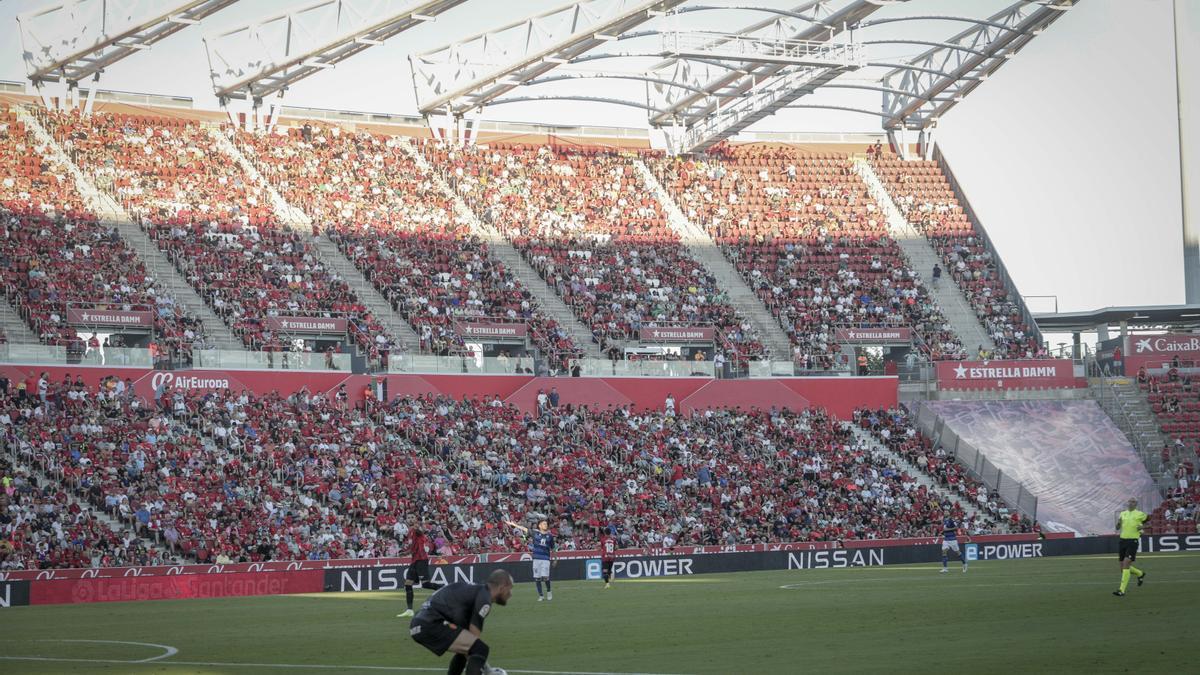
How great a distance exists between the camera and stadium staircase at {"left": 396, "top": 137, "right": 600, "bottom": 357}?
59.2 meters

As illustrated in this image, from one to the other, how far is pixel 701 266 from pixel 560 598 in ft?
115

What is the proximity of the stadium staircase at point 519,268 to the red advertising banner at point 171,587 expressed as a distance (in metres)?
23.1

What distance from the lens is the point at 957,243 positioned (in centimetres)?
7038

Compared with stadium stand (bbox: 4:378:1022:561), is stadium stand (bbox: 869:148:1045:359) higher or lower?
higher

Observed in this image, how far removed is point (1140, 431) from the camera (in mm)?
58812

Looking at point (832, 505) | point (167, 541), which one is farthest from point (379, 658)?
point (832, 505)

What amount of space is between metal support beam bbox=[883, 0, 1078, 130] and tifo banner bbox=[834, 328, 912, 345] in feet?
41.1

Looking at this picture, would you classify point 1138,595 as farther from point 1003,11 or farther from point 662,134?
point 662,134

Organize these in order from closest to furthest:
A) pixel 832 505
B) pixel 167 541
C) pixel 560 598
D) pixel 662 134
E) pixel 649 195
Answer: pixel 560 598, pixel 167 541, pixel 832 505, pixel 649 195, pixel 662 134

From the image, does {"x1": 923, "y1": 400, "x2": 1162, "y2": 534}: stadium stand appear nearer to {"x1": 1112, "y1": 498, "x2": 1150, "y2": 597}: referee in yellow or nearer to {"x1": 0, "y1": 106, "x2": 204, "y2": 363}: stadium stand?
{"x1": 1112, "y1": 498, "x2": 1150, "y2": 597}: referee in yellow

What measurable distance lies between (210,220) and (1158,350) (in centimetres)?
4038

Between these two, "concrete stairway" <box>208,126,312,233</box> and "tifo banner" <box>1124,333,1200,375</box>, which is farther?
"tifo banner" <box>1124,333,1200,375</box>

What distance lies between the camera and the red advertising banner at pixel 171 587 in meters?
34.1

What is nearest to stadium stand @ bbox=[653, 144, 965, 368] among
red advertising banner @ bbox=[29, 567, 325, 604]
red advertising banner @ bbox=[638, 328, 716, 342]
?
red advertising banner @ bbox=[638, 328, 716, 342]
